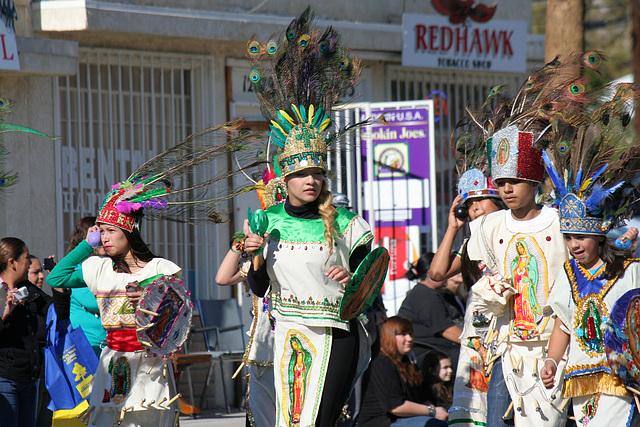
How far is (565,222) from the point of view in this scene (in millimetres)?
5297

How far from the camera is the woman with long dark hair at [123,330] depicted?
6.10 m

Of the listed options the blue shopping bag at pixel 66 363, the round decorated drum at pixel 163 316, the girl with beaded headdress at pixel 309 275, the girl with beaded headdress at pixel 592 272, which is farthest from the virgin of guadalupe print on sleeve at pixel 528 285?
the blue shopping bag at pixel 66 363

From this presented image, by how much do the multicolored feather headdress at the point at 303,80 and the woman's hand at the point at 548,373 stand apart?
5.36ft

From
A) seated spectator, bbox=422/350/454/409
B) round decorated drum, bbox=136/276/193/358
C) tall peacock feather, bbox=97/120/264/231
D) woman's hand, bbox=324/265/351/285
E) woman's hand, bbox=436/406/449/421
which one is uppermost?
tall peacock feather, bbox=97/120/264/231

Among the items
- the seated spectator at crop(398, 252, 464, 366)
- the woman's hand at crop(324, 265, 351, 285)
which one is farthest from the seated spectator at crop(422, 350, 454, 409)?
the woman's hand at crop(324, 265, 351, 285)

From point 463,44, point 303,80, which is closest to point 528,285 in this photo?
point 303,80

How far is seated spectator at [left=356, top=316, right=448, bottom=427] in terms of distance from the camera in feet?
26.3

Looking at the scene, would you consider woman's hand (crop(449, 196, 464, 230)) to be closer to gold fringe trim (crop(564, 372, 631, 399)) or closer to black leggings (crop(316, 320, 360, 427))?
black leggings (crop(316, 320, 360, 427))

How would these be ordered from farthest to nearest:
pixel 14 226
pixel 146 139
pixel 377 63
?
pixel 377 63 → pixel 146 139 → pixel 14 226

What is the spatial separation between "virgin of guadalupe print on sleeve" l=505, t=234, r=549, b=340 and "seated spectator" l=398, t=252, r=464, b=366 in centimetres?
335

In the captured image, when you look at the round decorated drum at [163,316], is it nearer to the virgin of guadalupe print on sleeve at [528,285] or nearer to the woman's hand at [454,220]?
the woman's hand at [454,220]

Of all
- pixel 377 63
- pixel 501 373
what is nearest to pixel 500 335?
pixel 501 373

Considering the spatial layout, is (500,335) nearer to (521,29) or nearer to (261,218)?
(261,218)

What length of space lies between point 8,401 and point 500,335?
3234mm
